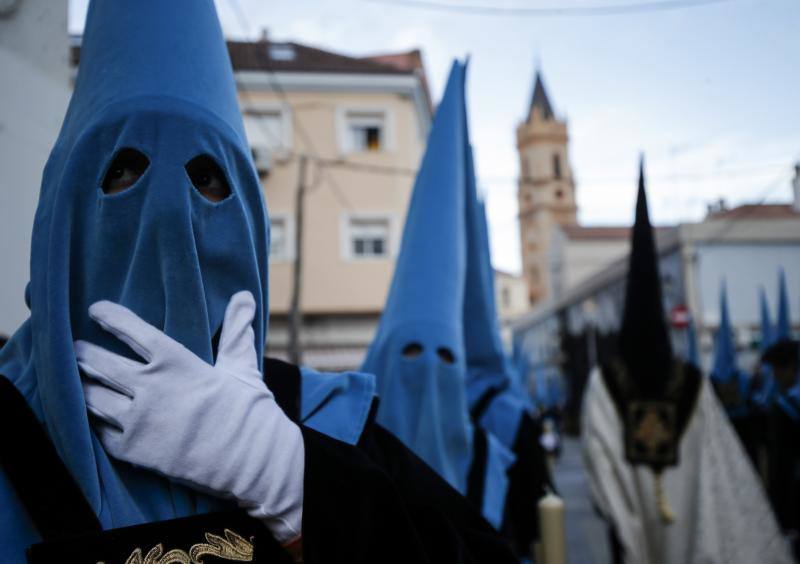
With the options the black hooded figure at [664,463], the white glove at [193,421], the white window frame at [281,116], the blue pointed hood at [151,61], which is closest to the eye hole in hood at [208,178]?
the blue pointed hood at [151,61]

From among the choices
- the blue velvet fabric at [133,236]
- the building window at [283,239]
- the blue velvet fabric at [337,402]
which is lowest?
the blue velvet fabric at [337,402]

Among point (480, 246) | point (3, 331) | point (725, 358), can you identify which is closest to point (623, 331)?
point (480, 246)

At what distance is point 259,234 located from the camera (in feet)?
5.49

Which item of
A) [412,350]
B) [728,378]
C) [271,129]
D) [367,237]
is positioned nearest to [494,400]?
[412,350]

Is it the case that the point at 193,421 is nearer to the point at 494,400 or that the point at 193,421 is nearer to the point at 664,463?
the point at 494,400

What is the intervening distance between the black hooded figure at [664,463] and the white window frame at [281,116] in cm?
1471

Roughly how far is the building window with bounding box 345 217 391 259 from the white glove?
1748cm

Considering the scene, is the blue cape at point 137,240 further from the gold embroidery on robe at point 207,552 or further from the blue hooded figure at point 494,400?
the blue hooded figure at point 494,400

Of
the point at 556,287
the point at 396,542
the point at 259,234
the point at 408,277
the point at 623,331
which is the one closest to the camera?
the point at 396,542

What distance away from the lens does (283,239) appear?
731 inches

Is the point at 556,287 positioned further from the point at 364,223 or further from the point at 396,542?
the point at 396,542

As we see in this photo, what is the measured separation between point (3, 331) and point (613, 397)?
3702 millimetres

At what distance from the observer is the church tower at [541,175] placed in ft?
211

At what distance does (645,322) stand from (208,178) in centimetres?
377
